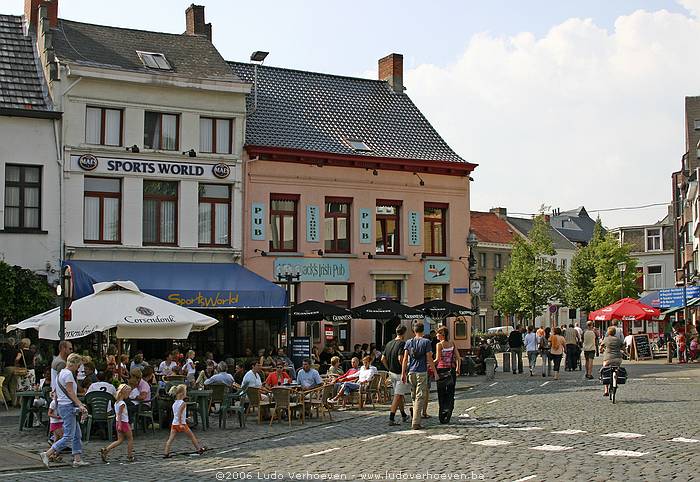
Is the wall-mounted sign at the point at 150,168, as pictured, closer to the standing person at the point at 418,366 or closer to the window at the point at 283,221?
the window at the point at 283,221

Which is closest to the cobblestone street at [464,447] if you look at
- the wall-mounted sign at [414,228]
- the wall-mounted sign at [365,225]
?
the wall-mounted sign at [365,225]

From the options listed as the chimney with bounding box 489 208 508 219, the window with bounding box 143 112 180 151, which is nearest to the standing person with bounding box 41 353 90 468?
the window with bounding box 143 112 180 151

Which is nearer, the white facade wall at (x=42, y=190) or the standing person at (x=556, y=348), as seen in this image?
the white facade wall at (x=42, y=190)

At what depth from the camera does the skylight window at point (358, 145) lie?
34.2m

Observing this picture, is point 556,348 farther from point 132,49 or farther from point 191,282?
point 132,49

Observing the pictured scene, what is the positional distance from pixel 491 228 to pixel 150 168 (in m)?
55.3

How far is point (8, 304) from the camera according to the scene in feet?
84.4

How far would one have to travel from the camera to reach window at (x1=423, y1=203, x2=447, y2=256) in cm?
3556

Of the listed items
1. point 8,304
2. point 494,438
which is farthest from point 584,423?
point 8,304

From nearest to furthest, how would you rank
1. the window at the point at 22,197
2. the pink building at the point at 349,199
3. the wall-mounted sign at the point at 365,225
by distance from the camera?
the window at the point at 22,197, the pink building at the point at 349,199, the wall-mounted sign at the point at 365,225

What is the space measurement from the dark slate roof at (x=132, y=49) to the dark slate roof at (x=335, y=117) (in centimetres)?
193

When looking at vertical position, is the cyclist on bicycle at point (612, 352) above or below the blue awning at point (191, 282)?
below

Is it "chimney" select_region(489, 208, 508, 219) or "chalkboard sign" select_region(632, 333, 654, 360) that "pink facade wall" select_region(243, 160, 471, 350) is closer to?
"chalkboard sign" select_region(632, 333, 654, 360)

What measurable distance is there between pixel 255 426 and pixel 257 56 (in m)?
19.8
